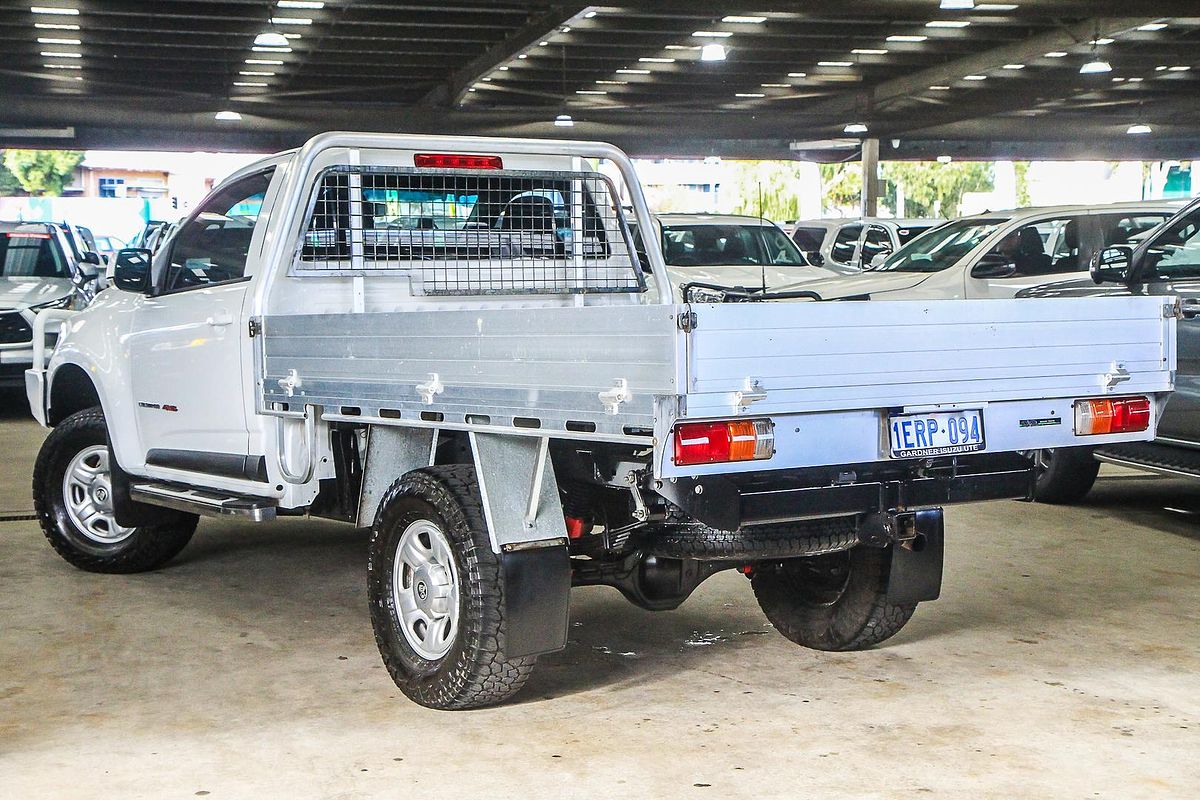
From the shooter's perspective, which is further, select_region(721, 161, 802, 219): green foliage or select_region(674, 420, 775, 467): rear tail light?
select_region(721, 161, 802, 219): green foliage

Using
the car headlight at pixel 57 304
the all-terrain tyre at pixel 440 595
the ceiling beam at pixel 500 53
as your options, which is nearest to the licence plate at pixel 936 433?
the all-terrain tyre at pixel 440 595

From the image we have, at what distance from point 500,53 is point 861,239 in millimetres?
8448

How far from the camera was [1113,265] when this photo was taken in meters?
7.73

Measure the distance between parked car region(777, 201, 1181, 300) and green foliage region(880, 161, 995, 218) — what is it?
165ft

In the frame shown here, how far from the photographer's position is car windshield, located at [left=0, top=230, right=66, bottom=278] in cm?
1356

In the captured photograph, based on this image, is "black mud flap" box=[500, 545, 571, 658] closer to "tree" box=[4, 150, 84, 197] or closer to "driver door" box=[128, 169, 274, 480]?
"driver door" box=[128, 169, 274, 480]

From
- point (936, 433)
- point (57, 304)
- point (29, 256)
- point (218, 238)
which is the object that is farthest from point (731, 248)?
point (936, 433)

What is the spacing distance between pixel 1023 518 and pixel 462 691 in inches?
179

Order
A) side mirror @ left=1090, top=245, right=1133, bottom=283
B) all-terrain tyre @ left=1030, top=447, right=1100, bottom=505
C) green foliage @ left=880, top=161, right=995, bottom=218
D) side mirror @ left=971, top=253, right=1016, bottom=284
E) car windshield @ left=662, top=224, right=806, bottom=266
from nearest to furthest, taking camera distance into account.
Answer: side mirror @ left=1090, top=245, right=1133, bottom=283
all-terrain tyre @ left=1030, top=447, right=1100, bottom=505
side mirror @ left=971, top=253, right=1016, bottom=284
car windshield @ left=662, top=224, right=806, bottom=266
green foliage @ left=880, top=161, right=995, bottom=218

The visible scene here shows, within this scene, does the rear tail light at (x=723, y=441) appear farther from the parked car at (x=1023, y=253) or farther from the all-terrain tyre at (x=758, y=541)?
the parked car at (x=1023, y=253)

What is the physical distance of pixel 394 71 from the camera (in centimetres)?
2777

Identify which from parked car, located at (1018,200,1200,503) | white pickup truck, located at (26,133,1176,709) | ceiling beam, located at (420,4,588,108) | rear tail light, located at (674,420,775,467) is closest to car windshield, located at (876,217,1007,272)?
parked car, located at (1018,200,1200,503)

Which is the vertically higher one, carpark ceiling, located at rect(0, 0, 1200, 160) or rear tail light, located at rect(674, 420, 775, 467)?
carpark ceiling, located at rect(0, 0, 1200, 160)

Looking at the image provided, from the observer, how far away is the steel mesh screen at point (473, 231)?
554 cm
